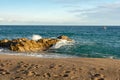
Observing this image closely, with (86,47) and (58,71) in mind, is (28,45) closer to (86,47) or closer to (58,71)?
(86,47)

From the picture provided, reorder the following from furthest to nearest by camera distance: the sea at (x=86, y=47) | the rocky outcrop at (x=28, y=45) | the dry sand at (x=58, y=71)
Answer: the rocky outcrop at (x=28, y=45) → the sea at (x=86, y=47) → the dry sand at (x=58, y=71)

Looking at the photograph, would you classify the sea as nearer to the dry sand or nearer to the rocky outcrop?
the rocky outcrop

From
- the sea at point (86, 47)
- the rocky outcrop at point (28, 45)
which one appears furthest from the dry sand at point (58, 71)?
the rocky outcrop at point (28, 45)

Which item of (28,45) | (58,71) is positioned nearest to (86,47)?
(28,45)

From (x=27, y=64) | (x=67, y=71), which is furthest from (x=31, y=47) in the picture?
(x=67, y=71)

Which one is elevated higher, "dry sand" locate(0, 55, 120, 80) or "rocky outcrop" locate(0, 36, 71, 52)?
"dry sand" locate(0, 55, 120, 80)

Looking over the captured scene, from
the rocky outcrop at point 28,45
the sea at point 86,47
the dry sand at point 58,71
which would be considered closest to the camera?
the dry sand at point 58,71

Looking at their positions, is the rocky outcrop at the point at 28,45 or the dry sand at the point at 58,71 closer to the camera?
the dry sand at the point at 58,71

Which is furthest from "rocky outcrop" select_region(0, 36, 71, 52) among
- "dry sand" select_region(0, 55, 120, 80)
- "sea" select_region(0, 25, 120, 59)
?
"dry sand" select_region(0, 55, 120, 80)

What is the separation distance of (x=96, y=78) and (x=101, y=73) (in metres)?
0.81

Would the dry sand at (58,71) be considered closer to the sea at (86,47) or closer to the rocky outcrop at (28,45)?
the sea at (86,47)

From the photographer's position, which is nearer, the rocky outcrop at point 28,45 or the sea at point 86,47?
the sea at point 86,47

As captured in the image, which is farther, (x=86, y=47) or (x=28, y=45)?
(x=86, y=47)

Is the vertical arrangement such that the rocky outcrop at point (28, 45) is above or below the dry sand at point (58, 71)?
below
